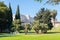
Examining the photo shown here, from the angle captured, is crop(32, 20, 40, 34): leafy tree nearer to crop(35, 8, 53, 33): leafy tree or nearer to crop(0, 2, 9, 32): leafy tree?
crop(35, 8, 53, 33): leafy tree

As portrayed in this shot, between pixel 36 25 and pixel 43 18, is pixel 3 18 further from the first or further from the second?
pixel 36 25

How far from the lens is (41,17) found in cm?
5250

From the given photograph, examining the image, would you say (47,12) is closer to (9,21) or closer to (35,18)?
(35,18)

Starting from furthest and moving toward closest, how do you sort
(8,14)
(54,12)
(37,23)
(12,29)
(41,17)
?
(54,12)
(8,14)
(12,29)
(41,17)
(37,23)

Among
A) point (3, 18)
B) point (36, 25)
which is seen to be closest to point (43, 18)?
point (36, 25)

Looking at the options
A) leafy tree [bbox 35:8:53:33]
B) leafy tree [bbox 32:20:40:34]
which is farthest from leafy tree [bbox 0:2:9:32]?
leafy tree [bbox 32:20:40:34]

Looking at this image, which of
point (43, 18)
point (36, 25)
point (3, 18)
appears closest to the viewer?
point (36, 25)

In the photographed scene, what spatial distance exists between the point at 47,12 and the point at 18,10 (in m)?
19.7

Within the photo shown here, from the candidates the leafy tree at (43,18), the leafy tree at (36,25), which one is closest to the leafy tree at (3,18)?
the leafy tree at (43,18)

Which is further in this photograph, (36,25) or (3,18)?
(3,18)

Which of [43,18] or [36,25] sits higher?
[43,18]

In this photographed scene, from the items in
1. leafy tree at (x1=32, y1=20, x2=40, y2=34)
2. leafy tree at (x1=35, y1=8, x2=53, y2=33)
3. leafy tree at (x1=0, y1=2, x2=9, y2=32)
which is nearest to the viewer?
leafy tree at (x1=32, y1=20, x2=40, y2=34)

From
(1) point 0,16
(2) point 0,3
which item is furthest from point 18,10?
(1) point 0,16

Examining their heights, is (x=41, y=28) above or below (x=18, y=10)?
below
